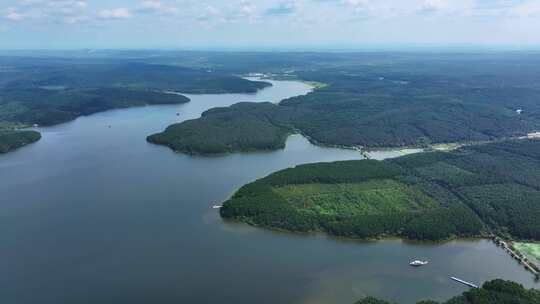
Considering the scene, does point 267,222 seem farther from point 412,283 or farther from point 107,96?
point 107,96

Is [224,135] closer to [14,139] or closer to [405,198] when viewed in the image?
[14,139]

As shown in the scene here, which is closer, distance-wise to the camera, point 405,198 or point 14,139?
point 405,198

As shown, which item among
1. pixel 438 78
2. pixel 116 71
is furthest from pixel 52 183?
pixel 116 71

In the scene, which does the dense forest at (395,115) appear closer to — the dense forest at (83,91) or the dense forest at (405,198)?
the dense forest at (405,198)

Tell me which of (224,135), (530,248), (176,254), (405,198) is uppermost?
(224,135)

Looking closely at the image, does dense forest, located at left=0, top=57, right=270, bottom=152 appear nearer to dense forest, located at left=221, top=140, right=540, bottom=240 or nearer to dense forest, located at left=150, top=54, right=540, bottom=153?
dense forest, located at left=150, top=54, right=540, bottom=153

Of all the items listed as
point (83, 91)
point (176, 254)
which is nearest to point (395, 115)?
point (176, 254)
